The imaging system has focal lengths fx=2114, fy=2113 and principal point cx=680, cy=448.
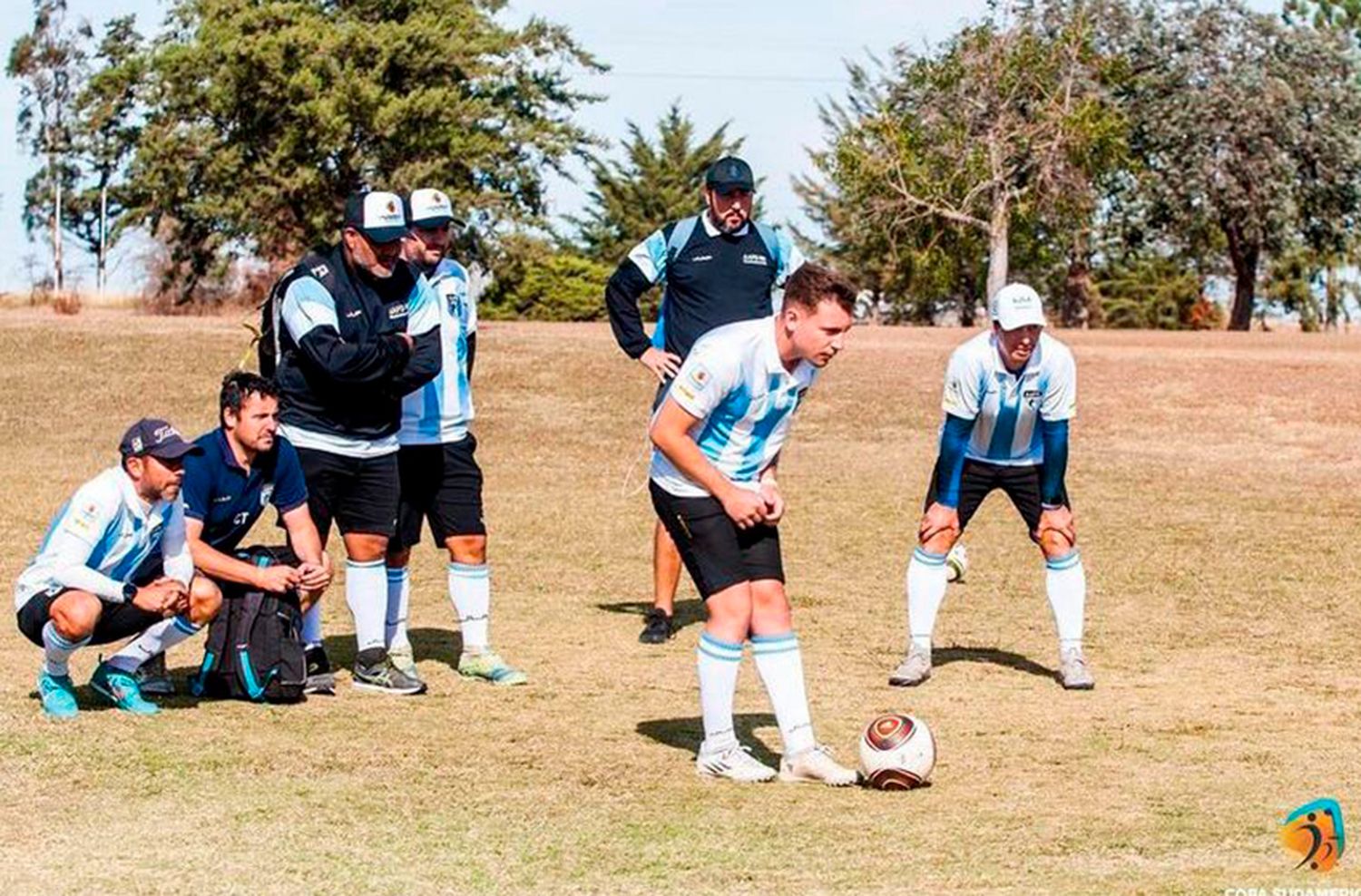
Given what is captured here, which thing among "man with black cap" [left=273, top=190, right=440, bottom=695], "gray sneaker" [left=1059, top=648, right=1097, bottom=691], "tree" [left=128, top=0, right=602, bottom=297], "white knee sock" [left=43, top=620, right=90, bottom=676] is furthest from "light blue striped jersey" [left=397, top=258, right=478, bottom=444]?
"tree" [left=128, top=0, right=602, bottom=297]

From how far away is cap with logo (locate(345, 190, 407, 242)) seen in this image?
9875 millimetres

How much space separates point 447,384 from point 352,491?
93cm

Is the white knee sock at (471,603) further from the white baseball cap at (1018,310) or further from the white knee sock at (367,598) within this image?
the white baseball cap at (1018,310)

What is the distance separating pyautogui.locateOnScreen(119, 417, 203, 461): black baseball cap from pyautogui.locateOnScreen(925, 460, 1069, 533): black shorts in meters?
3.98

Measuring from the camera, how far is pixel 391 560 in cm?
1123

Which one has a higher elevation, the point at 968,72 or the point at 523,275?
the point at 968,72

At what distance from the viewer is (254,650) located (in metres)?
9.93

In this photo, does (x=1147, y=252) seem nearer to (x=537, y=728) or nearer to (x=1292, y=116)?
(x=1292, y=116)

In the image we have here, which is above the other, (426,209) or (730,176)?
(730,176)

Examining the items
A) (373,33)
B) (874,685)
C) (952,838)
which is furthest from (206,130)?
(952,838)

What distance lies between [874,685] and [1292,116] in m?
51.6

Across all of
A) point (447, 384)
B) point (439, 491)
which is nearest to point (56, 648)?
point (439, 491)

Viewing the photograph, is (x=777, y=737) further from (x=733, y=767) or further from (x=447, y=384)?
(x=447, y=384)

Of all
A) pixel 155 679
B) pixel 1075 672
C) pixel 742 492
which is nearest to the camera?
pixel 742 492
